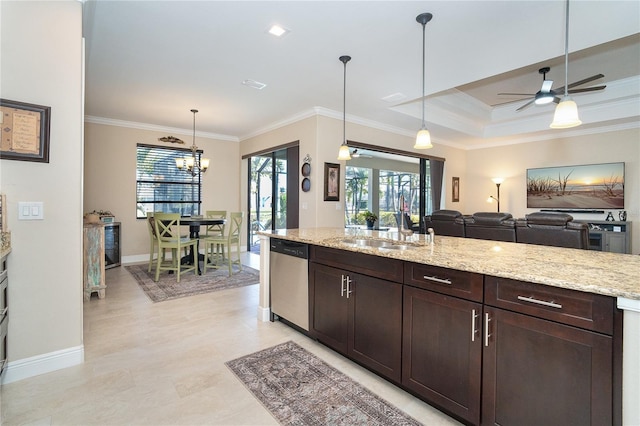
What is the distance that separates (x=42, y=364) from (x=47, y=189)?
1236 mm

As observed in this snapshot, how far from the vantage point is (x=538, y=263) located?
1.64m

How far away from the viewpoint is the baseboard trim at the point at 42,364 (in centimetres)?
209

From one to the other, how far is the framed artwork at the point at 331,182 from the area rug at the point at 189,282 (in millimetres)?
1811

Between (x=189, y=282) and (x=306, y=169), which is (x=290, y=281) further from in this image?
(x=306, y=169)

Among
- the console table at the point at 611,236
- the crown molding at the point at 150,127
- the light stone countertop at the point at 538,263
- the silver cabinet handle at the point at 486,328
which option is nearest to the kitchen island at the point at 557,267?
the light stone countertop at the point at 538,263

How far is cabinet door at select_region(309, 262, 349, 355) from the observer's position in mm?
2412

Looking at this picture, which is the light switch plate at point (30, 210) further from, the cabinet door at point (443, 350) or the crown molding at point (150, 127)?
the crown molding at point (150, 127)

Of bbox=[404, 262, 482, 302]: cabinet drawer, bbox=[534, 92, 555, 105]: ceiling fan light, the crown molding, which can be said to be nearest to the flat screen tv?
bbox=[534, 92, 555, 105]: ceiling fan light

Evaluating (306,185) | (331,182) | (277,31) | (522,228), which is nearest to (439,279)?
(277,31)

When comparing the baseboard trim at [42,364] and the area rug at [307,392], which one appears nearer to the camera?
the area rug at [307,392]

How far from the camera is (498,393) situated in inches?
60.0

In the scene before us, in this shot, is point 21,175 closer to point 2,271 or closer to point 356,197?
point 2,271

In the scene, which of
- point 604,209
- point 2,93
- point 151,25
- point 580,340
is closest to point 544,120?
point 604,209

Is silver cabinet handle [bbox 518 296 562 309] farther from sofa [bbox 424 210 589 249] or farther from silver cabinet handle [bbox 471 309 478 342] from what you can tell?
sofa [bbox 424 210 589 249]
